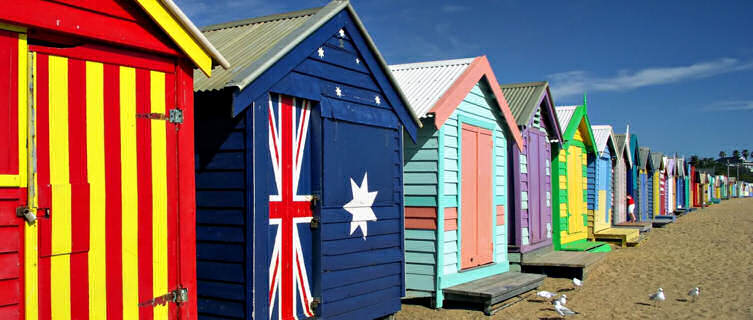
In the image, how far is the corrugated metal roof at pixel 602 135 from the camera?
792 inches

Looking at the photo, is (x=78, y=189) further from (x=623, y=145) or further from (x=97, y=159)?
(x=623, y=145)

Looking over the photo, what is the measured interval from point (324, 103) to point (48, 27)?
3.10 m

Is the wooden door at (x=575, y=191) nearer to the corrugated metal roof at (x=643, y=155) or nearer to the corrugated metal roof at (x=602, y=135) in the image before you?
the corrugated metal roof at (x=602, y=135)

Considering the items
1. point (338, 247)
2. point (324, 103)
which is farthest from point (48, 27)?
point (338, 247)

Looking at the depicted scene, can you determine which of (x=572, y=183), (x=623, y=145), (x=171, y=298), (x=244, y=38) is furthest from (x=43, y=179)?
(x=623, y=145)

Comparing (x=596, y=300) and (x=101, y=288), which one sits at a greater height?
(x=101, y=288)

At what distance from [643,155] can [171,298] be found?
92.1ft

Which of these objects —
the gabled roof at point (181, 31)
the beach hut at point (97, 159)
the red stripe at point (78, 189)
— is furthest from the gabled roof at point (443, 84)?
the red stripe at point (78, 189)

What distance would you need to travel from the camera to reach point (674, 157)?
41.7 metres

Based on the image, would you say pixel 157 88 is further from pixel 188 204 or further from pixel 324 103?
pixel 324 103

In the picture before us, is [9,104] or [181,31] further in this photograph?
[181,31]

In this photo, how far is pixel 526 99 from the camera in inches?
529

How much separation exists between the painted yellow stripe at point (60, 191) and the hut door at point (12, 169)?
0.64 ft

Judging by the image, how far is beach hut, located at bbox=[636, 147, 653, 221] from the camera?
2906 centimetres
